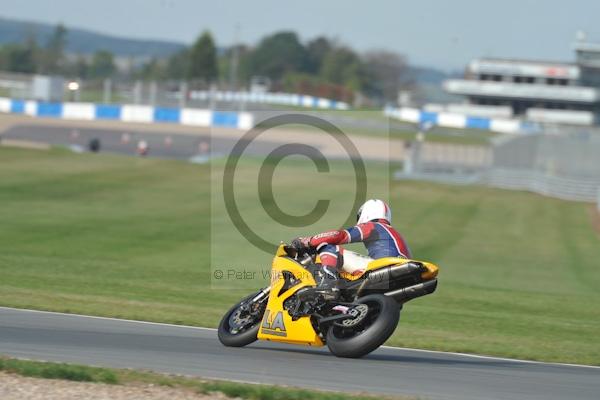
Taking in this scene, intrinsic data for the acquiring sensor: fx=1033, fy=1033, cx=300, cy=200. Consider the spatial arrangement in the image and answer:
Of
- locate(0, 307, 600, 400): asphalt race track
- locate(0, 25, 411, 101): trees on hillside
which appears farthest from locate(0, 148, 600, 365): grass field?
locate(0, 25, 411, 101): trees on hillside

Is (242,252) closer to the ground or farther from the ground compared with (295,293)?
closer to the ground

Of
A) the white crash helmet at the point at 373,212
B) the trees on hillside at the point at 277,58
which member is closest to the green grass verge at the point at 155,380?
the white crash helmet at the point at 373,212

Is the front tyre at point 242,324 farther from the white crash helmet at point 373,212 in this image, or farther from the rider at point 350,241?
the white crash helmet at point 373,212

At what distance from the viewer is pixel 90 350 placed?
9.34 m

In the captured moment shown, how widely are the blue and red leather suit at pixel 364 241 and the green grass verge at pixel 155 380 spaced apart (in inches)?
77.0

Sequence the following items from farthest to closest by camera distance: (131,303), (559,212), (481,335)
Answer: (559,212) < (131,303) < (481,335)

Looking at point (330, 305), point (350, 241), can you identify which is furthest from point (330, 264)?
point (330, 305)

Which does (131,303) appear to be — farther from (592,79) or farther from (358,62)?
(358,62)

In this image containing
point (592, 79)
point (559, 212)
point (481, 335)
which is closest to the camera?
point (481, 335)

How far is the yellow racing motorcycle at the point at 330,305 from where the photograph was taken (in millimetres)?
8898

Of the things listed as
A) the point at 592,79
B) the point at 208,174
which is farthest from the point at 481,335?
the point at 592,79

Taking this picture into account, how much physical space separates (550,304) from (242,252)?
7.75 m

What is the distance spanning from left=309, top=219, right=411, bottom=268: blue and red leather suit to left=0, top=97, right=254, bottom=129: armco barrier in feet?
171

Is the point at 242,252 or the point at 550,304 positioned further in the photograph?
the point at 242,252
